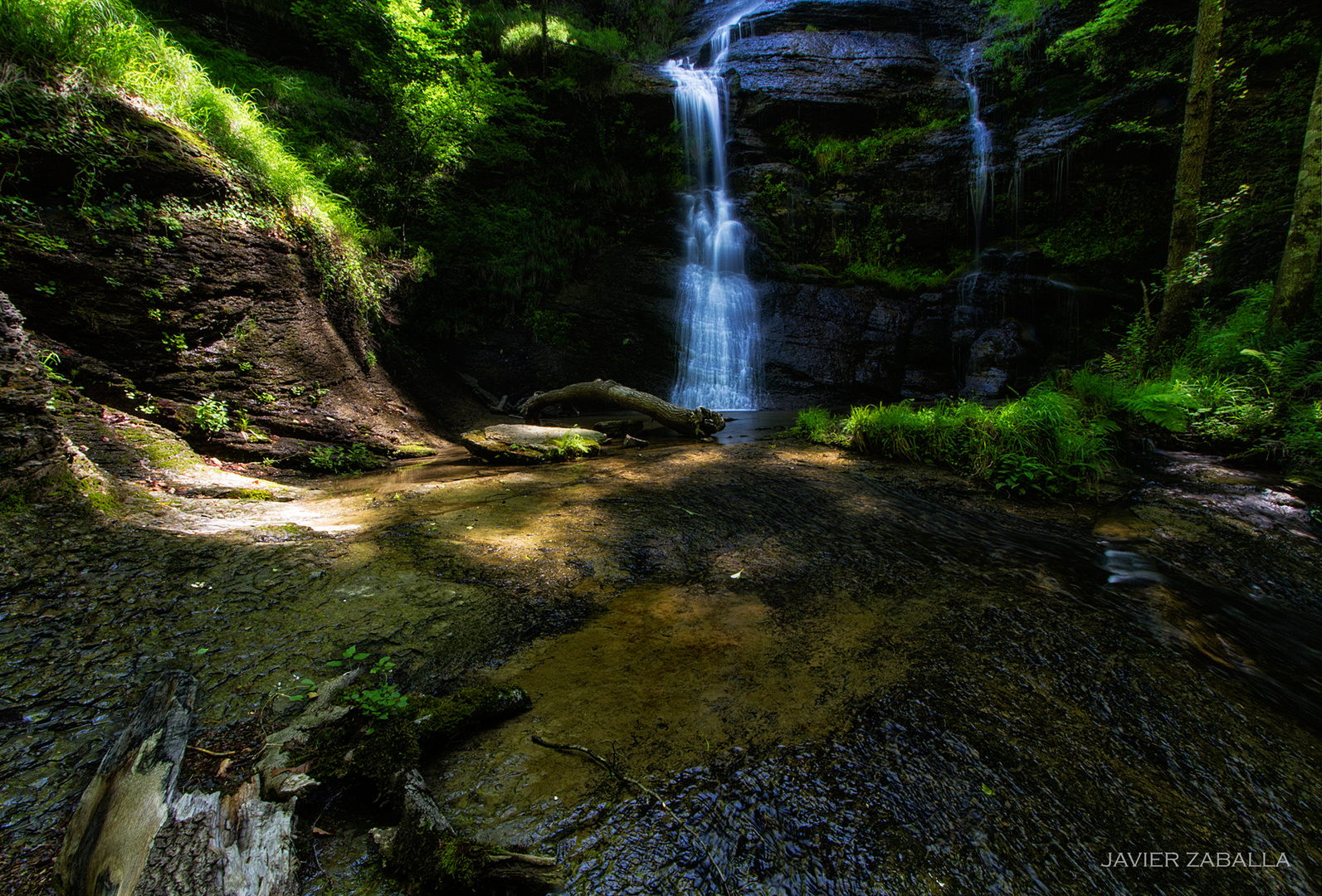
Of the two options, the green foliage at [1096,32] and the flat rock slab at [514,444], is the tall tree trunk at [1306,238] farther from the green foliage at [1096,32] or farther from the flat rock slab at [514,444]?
the flat rock slab at [514,444]

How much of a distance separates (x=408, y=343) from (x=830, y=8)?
18637mm

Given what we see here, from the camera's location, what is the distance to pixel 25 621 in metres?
2.01

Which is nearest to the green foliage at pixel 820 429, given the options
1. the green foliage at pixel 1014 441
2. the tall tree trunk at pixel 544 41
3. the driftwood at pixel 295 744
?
the green foliage at pixel 1014 441

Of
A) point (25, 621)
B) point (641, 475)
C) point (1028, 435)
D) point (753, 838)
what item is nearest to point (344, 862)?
point (753, 838)

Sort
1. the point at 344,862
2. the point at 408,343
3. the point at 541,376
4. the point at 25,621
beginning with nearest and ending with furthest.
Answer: the point at 344,862, the point at 25,621, the point at 408,343, the point at 541,376

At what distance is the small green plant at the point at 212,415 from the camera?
15.6ft

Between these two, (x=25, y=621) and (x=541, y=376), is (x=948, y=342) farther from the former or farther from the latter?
(x=25, y=621)

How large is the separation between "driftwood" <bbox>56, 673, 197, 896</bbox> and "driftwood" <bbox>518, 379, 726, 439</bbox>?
745 cm

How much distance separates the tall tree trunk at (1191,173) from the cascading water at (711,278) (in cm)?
759

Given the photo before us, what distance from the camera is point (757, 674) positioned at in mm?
2109

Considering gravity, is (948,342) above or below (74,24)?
below

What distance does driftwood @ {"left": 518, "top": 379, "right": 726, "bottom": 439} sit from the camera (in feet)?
28.5

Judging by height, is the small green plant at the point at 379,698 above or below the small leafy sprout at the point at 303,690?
above

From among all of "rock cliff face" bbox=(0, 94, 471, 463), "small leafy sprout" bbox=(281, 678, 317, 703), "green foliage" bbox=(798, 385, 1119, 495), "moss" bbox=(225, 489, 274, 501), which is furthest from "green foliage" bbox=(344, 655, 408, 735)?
"green foliage" bbox=(798, 385, 1119, 495)
